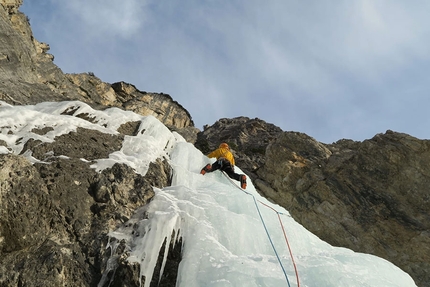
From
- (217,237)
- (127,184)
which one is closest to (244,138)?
(127,184)

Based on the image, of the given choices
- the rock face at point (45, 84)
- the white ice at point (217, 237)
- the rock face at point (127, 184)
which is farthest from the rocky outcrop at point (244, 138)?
the white ice at point (217, 237)

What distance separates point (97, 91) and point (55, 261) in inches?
851

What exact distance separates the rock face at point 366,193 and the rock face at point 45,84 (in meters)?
6.53

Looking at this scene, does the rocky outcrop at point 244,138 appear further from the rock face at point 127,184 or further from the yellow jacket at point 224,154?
the yellow jacket at point 224,154

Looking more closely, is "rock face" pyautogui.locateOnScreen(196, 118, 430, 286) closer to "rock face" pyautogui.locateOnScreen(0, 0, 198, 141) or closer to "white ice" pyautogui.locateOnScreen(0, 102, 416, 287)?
"rock face" pyautogui.locateOnScreen(0, 0, 198, 141)

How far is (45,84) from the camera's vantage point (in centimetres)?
1616

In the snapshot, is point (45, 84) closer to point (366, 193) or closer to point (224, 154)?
point (224, 154)

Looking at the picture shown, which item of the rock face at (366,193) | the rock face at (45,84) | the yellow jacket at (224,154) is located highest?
the rock face at (45,84)

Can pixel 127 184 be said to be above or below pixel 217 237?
above

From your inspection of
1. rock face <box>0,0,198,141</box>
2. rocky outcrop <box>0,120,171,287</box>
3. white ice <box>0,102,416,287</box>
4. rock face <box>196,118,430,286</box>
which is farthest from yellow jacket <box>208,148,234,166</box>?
rock face <box>196,118,430,286</box>

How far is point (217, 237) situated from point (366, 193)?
10.2m

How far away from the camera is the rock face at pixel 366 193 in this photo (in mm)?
12781

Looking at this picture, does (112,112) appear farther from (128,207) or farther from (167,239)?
(167,239)

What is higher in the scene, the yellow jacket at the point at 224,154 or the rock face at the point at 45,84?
the rock face at the point at 45,84
